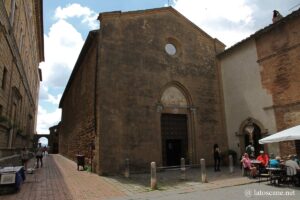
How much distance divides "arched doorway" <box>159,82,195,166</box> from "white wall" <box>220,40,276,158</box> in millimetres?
2769

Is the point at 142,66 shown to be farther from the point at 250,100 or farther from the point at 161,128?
the point at 250,100

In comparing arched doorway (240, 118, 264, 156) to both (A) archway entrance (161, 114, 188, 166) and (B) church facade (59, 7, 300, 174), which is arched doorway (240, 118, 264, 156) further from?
(A) archway entrance (161, 114, 188, 166)

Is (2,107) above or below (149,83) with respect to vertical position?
below

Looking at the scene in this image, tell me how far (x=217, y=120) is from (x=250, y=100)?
2559 mm

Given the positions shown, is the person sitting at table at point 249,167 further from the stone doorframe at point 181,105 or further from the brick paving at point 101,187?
the stone doorframe at point 181,105

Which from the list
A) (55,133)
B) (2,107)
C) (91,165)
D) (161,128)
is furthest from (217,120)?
(55,133)

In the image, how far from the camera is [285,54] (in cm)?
1361

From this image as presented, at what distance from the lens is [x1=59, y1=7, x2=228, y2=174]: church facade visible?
13.4 meters

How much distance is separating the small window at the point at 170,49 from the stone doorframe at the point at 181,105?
1932 millimetres

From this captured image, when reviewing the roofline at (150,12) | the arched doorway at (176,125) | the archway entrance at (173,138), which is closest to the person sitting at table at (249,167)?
the arched doorway at (176,125)

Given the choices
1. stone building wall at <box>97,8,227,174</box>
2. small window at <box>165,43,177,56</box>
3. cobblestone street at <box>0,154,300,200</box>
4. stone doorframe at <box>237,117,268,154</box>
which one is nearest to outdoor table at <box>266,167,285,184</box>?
cobblestone street at <box>0,154,300,200</box>

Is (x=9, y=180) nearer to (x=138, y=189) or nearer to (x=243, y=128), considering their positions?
(x=138, y=189)

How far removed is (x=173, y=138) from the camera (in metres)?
15.6

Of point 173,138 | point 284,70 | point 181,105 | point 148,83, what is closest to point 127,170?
point 173,138
